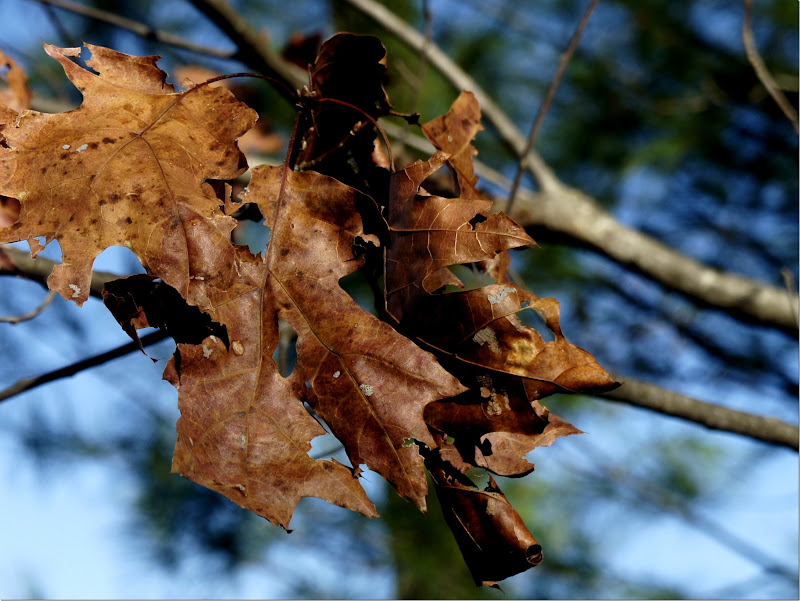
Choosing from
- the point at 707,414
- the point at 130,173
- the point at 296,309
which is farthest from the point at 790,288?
the point at 130,173

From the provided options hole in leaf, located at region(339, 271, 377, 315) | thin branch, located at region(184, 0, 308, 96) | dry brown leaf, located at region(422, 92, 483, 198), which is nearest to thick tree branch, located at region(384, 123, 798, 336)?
thin branch, located at region(184, 0, 308, 96)

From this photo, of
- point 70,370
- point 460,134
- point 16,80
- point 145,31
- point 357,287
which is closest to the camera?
point 460,134

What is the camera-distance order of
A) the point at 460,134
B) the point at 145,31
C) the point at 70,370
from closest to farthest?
the point at 460,134 → the point at 70,370 → the point at 145,31

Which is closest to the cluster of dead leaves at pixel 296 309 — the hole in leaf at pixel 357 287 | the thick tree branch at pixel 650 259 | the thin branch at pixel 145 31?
the thin branch at pixel 145 31

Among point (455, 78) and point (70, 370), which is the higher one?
point (455, 78)

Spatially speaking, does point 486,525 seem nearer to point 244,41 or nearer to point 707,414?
point 707,414

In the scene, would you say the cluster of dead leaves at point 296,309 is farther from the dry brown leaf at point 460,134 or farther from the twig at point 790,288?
the twig at point 790,288

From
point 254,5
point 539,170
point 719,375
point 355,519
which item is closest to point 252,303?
point 539,170
